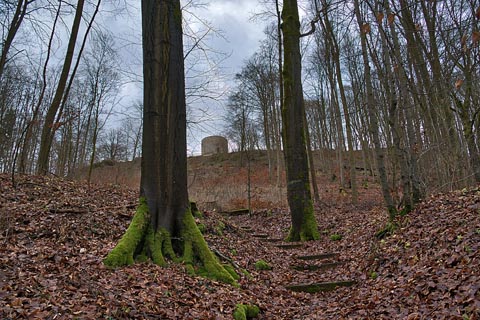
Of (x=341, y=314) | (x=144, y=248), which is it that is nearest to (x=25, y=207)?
(x=144, y=248)

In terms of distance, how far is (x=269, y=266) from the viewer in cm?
674

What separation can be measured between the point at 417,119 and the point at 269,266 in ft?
36.8

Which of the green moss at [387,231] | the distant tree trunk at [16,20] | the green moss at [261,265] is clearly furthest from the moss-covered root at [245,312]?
the distant tree trunk at [16,20]

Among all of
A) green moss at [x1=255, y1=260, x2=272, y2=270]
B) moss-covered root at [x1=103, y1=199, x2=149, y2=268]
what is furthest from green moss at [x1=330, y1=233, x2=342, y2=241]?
moss-covered root at [x1=103, y1=199, x2=149, y2=268]

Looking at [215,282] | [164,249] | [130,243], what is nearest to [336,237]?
[215,282]

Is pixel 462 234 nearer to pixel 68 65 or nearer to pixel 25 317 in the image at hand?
pixel 25 317

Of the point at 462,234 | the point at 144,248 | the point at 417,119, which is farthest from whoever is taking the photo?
the point at 417,119

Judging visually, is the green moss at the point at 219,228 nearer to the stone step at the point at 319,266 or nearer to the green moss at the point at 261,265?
the green moss at the point at 261,265

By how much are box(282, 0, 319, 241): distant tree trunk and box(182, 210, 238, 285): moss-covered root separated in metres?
4.68

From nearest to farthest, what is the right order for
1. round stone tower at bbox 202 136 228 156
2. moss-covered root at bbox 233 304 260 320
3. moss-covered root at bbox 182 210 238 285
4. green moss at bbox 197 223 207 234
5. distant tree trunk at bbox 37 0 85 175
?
moss-covered root at bbox 233 304 260 320 < moss-covered root at bbox 182 210 238 285 < green moss at bbox 197 223 207 234 < distant tree trunk at bbox 37 0 85 175 < round stone tower at bbox 202 136 228 156

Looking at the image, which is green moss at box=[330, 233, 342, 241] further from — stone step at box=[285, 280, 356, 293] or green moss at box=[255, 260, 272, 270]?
stone step at box=[285, 280, 356, 293]

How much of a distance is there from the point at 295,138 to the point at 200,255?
225 inches

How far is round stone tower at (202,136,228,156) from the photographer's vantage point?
4044cm

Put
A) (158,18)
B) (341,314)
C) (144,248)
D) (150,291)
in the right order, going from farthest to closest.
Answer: (158,18) < (144,248) < (341,314) < (150,291)
